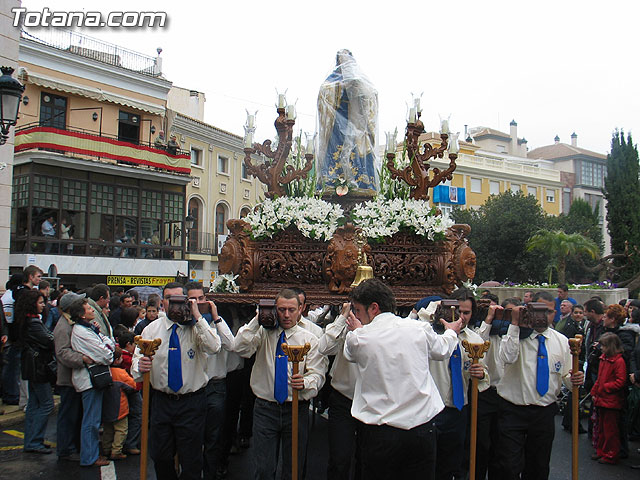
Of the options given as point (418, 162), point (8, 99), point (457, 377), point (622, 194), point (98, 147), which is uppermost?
point (98, 147)

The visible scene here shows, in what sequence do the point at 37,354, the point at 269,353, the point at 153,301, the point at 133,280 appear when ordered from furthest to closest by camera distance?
1. the point at 133,280
2. the point at 153,301
3. the point at 37,354
4. the point at 269,353

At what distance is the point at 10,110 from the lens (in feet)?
24.7

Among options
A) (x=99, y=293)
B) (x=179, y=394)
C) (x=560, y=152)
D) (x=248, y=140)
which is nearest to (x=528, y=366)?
(x=179, y=394)

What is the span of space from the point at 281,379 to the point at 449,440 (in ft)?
5.18

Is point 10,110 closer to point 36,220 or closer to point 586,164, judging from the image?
point 36,220

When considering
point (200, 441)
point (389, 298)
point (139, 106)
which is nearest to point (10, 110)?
point (200, 441)

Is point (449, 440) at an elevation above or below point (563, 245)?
below

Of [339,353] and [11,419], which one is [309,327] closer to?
[339,353]

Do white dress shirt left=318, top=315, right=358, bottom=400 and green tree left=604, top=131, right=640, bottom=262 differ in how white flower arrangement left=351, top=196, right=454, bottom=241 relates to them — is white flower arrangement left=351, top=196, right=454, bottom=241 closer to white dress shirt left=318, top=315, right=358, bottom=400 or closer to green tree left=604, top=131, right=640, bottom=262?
white dress shirt left=318, top=315, right=358, bottom=400

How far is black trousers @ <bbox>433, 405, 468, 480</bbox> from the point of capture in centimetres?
512

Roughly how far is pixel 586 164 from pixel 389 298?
59522 mm

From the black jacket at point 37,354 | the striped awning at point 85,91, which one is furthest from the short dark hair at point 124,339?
the striped awning at point 85,91

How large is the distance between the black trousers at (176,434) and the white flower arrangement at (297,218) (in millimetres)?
2326

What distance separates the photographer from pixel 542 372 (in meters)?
5.11
